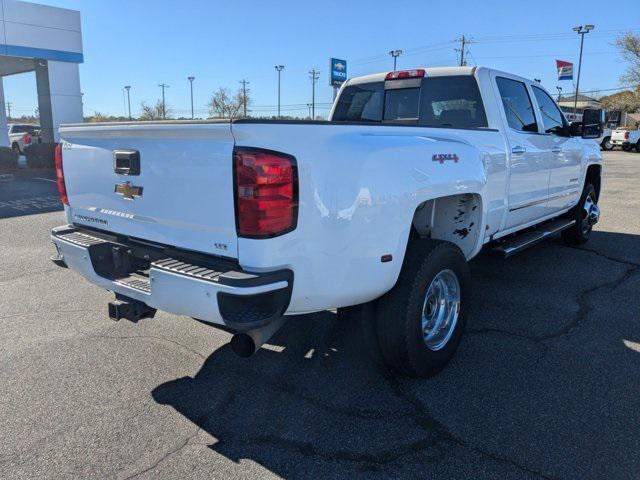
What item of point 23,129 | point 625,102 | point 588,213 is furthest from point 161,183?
point 625,102

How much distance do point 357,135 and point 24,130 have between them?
100.0ft

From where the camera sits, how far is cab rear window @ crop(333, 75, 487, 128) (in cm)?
464

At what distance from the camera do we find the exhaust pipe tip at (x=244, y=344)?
285cm

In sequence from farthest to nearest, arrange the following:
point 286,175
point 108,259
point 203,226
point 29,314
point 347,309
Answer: point 29,314 → point 347,309 → point 108,259 → point 203,226 → point 286,175

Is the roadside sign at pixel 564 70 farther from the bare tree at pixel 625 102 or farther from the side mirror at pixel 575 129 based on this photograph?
the side mirror at pixel 575 129

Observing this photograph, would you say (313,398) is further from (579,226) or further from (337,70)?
(337,70)

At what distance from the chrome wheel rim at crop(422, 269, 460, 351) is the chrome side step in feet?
3.51

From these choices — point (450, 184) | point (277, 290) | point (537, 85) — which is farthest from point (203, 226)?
point (537, 85)

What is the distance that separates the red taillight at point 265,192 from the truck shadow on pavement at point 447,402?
3.91ft

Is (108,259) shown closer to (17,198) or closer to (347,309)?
(347,309)

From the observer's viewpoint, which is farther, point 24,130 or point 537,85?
point 24,130

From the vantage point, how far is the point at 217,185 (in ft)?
8.62

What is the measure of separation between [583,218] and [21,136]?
91.5 feet

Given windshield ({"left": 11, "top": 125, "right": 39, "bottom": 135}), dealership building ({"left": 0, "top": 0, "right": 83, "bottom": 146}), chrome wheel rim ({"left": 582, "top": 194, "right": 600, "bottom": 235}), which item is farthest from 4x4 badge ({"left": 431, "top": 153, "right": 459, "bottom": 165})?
windshield ({"left": 11, "top": 125, "right": 39, "bottom": 135})
